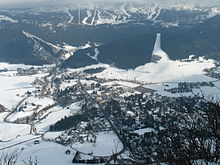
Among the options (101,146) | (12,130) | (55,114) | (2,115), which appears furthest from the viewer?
(2,115)

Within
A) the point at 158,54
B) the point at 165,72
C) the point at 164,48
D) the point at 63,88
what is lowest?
the point at 63,88

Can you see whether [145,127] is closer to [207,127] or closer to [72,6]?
[207,127]

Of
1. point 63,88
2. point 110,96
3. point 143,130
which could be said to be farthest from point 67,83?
point 143,130

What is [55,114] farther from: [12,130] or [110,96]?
[110,96]

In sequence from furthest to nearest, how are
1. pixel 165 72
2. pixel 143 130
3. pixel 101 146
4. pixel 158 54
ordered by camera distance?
1. pixel 158 54
2. pixel 165 72
3. pixel 143 130
4. pixel 101 146

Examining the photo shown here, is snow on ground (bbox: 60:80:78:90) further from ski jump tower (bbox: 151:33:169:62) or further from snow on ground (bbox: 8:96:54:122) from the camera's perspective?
ski jump tower (bbox: 151:33:169:62)

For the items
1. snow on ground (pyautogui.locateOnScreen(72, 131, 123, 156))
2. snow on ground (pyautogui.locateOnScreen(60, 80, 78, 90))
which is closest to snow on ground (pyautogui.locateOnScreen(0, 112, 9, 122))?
snow on ground (pyautogui.locateOnScreen(60, 80, 78, 90))
